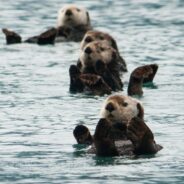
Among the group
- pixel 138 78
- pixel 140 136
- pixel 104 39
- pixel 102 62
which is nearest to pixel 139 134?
pixel 140 136

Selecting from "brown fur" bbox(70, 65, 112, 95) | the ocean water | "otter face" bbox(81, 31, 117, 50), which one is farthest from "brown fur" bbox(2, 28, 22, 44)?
"brown fur" bbox(70, 65, 112, 95)

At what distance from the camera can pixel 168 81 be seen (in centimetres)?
1748

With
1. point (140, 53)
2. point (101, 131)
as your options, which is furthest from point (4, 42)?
point (101, 131)

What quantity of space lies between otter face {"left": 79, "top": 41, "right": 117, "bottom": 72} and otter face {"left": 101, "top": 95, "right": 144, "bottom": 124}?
3277 millimetres

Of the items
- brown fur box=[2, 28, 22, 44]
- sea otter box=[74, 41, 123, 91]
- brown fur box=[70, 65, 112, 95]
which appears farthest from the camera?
brown fur box=[2, 28, 22, 44]

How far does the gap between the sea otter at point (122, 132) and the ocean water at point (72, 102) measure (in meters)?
0.13

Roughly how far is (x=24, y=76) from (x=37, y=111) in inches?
118

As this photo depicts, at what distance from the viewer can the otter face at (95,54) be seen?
16539 millimetres

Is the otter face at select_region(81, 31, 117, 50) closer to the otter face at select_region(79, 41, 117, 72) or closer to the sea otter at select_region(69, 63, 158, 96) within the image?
Result: the otter face at select_region(79, 41, 117, 72)

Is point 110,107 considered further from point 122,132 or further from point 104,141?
point 104,141

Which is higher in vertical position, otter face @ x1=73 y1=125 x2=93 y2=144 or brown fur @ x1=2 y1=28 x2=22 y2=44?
otter face @ x1=73 y1=125 x2=93 y2=144

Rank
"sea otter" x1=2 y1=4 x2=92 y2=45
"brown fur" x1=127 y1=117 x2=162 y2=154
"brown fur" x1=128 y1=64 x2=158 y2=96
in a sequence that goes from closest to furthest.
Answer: "brown fur" x1=127 y1=117 x2=162 y2=154
"brown fur" x1=128 y1=64 x2=158 y2=96
"sea otter" x1=2 y1=4 x2=92 y2=45

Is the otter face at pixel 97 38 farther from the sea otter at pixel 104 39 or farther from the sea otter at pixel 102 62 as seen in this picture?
the sea otter at pixel 102 62

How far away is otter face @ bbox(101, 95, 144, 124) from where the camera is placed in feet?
42.2
